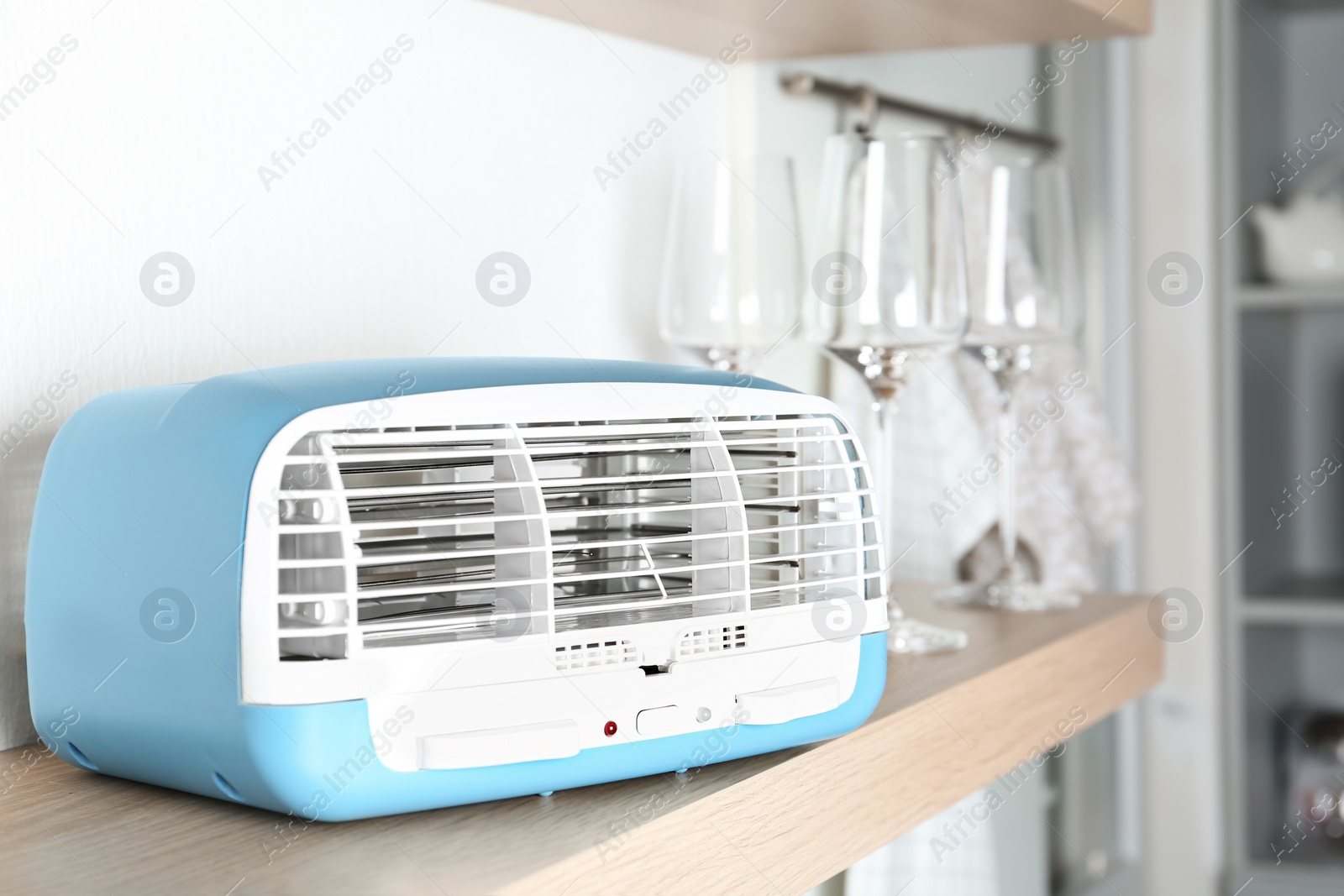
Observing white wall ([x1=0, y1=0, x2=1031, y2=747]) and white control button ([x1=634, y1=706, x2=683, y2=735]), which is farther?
white wall ([x1=0, y1=0, x2=1031, y2=747])

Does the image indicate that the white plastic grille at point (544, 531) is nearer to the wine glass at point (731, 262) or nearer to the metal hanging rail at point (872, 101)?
the wine glass at point (731, 262)

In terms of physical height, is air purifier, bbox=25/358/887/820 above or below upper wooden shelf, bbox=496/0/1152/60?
below

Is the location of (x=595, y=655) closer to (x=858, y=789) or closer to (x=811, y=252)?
(x=858, y=789)

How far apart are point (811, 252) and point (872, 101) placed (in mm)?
431

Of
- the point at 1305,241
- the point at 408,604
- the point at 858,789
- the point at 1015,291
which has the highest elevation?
the point at 1305,241

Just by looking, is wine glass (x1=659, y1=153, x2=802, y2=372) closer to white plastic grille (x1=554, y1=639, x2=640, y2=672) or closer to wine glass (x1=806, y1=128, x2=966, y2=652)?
wine glass (x1=806, y1=128, x2=966, y2=652)

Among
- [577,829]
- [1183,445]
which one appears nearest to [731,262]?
[577,829]

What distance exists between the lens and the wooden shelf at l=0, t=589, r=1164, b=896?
44cm

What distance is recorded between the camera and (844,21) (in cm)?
103

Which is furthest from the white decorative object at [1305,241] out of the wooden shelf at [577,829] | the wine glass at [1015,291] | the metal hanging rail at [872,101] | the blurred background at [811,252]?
the wooden shelf at [577,829]

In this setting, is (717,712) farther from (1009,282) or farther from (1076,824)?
(1076,824)

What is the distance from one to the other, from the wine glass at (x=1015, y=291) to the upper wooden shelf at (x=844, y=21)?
5.0 inches

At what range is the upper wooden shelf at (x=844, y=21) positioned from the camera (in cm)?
95

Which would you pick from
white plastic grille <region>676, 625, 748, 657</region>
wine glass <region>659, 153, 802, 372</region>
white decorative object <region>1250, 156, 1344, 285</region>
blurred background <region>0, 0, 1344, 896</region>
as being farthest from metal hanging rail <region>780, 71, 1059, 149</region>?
white plastic grille <region>676, 625, 748, 657</region>
